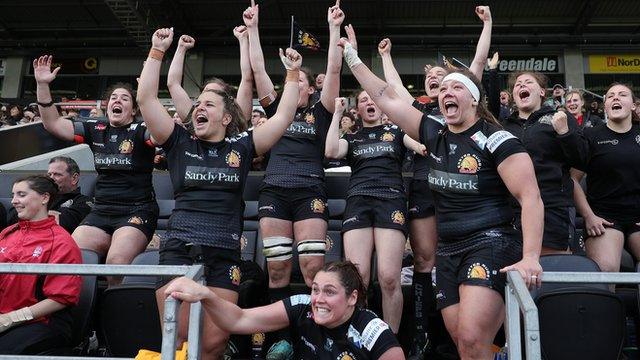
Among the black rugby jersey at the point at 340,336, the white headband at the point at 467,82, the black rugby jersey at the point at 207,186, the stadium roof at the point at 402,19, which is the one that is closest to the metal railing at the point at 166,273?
the black rugby jersey at the point at 207,186

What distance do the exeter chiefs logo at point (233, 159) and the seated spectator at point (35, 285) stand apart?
3.45 ft

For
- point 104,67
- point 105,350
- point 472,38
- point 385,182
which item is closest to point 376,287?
point 385,182

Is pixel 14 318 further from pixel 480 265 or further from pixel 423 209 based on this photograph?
pixel 423 209

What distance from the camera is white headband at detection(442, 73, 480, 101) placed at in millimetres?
2695

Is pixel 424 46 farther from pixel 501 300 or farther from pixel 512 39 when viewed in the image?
pixel 501 300

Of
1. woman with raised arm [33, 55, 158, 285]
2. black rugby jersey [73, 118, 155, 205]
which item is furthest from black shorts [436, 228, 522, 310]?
black rugby jersey [73, 118, 155, 205]

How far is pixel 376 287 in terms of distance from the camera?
12.3ft

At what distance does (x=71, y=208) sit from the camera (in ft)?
14.4

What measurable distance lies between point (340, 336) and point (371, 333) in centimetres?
15

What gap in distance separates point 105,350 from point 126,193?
105cm

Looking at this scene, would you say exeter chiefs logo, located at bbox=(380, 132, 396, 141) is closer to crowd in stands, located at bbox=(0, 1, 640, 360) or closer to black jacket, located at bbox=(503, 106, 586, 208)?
Answer: crowd in stands, located at bbox=(0, 1, 640, 360)

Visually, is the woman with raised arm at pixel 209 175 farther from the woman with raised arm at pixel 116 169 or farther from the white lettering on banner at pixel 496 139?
the white lettering on banner at pixel 496 139

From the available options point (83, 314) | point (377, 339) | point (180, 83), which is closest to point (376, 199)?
point (377, 339)

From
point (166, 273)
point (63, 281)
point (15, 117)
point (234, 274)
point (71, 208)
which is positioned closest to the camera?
point (166, 273)
